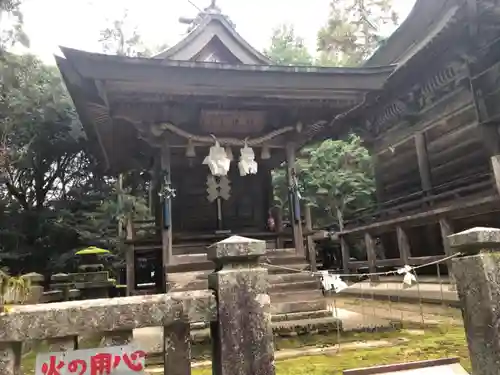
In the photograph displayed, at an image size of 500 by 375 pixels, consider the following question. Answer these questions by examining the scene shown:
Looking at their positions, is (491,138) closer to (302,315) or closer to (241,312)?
(302,315)

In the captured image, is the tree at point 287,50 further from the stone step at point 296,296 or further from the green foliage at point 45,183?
the stone step at point 296,296

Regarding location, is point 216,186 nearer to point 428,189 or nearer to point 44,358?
point 428,189

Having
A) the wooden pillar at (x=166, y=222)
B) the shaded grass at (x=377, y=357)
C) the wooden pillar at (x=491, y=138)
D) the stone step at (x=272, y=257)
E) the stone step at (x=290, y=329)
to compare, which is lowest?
the shaded grass at (x=377, y=357)

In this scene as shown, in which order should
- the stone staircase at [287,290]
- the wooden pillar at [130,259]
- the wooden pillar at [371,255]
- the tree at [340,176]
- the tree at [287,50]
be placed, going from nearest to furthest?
the stone staircase at [287,290] < the wooden pillar at [130,259] < the wooden pillar at [371,255] < the tree at [340,176] < the tree at [287,50]

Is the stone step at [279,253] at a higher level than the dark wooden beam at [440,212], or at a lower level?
lower

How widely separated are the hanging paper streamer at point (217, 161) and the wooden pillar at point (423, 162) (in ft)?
25.7

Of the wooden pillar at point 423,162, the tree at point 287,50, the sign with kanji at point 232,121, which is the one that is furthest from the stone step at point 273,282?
the tree at point 287,50

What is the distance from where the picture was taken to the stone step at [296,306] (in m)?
7.50

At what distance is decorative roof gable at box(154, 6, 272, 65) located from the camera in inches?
503

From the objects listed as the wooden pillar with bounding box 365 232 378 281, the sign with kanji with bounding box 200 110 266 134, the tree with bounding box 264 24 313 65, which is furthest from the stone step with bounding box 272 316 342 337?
the tree with bounding box 264 24 313 65

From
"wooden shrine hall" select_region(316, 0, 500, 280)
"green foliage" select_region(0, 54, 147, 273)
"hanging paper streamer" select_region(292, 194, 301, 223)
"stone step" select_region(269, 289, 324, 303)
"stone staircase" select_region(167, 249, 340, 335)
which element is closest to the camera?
"stone staircase" select_region(167, 249, 340, 335)

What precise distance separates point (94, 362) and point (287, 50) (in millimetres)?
33338

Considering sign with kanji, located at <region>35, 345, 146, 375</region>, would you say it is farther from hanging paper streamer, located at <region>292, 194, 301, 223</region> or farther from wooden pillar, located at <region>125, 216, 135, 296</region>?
wooden pillar, located at <region>125, 216, 135, 296</region>

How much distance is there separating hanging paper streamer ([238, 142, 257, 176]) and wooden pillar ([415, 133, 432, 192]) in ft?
23.3
